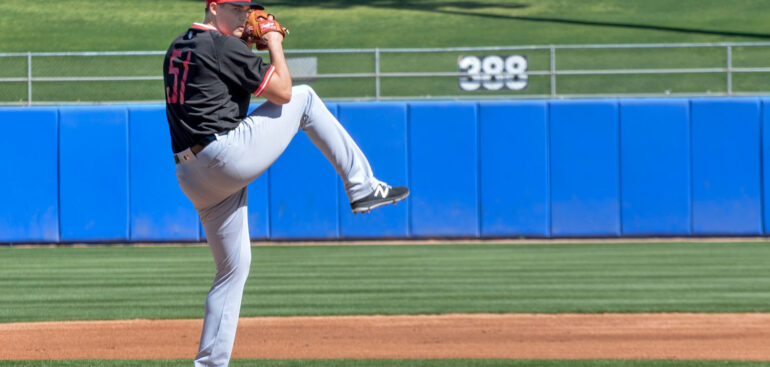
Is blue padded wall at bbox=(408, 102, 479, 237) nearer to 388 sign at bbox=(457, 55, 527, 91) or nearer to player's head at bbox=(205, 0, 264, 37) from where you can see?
388 sign at bbox=(457, 55, 527, 91)

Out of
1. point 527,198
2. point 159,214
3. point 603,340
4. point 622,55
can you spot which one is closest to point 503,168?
point 527,198

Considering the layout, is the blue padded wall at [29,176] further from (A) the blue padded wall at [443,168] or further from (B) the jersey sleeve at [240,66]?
(B) the jersey sleeve at [240,66]

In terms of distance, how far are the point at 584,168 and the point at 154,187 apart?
21.4 ft

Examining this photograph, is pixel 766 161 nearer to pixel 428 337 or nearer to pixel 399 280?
pixel 399 280

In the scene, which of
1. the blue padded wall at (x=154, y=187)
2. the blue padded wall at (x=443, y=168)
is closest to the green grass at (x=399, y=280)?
the blue padded wall at (x=154, y=187)

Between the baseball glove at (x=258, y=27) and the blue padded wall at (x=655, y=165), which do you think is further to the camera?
the blue padded wall at (x=655, y=165)

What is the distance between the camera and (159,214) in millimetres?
16016

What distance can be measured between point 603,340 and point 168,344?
2.94m

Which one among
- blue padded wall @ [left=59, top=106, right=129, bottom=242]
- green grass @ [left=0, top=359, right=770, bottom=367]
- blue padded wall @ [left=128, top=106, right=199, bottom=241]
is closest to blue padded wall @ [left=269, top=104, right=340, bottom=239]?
blue padded wall @ [left=128, top=106, right=199, bottom=241]

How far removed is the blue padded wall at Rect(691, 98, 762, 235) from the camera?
52.1ft

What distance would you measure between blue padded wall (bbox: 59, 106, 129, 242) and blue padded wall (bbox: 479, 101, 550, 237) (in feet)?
18.0

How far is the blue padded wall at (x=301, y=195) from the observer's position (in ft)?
52.9

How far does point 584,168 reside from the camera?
16.0 m

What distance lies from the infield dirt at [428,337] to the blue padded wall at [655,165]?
7925mm
